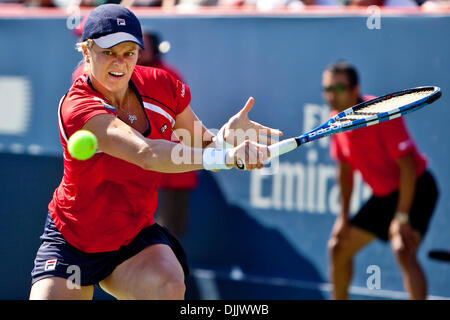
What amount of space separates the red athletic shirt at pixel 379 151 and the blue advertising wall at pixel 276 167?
169mm

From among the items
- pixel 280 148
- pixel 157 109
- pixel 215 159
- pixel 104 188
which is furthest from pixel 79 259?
pixel 280 148

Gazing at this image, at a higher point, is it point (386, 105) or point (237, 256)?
point (386, 105)

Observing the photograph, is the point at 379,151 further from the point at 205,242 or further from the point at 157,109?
the point at 157,109

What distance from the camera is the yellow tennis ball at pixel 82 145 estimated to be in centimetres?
328

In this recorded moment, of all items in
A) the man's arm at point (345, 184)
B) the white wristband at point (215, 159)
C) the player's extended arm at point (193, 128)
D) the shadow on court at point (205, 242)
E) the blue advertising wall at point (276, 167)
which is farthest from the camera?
the shadow on court at point (205, 242)

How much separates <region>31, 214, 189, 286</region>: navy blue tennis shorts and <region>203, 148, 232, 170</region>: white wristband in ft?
2.12

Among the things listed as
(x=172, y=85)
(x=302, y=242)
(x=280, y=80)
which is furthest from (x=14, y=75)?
(x=172, y=85)

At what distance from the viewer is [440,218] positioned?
19.3ft

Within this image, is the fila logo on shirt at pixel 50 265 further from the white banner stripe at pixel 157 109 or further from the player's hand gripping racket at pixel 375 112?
the player's hand gripping racket at pixel 375 112

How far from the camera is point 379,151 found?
5.89 meters

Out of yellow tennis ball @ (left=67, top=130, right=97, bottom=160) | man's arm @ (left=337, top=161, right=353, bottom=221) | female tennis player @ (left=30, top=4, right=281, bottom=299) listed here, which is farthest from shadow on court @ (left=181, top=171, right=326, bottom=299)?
yellow tennis ball @ (left=67, top=130, right=97, bottom=160)

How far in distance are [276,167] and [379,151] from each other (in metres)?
0.89

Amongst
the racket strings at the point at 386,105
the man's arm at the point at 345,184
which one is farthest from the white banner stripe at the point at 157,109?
the man's arm at the point at 345,184

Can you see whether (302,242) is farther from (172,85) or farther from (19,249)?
(172,85)
